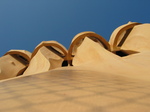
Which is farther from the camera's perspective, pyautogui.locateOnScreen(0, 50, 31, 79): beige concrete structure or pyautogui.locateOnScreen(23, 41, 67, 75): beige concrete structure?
A: pyautogui.locateOnScreen(0, 50, 31, 79): beige concrete structure

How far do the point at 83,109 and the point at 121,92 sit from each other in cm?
66

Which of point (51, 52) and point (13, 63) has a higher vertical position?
point (51, 52)

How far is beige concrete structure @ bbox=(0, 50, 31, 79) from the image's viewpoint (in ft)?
35.3

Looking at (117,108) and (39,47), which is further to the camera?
(39,47)

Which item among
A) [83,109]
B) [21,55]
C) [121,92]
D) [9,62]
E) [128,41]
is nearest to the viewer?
[83,109]

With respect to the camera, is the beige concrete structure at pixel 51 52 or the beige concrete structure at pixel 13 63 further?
the beige concrete structure at pixel 13 63

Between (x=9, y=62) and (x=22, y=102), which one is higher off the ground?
(x=9, y=62)

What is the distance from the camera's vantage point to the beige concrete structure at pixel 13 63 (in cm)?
1077

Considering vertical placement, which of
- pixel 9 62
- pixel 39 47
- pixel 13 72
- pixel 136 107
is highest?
pixel 39 47

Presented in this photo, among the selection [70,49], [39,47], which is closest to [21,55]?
[39,47]

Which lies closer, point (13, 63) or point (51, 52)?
point (51, 52)

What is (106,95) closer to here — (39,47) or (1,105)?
(1,105)

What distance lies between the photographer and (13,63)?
11688 mm

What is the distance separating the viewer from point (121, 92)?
1823 millimetres
